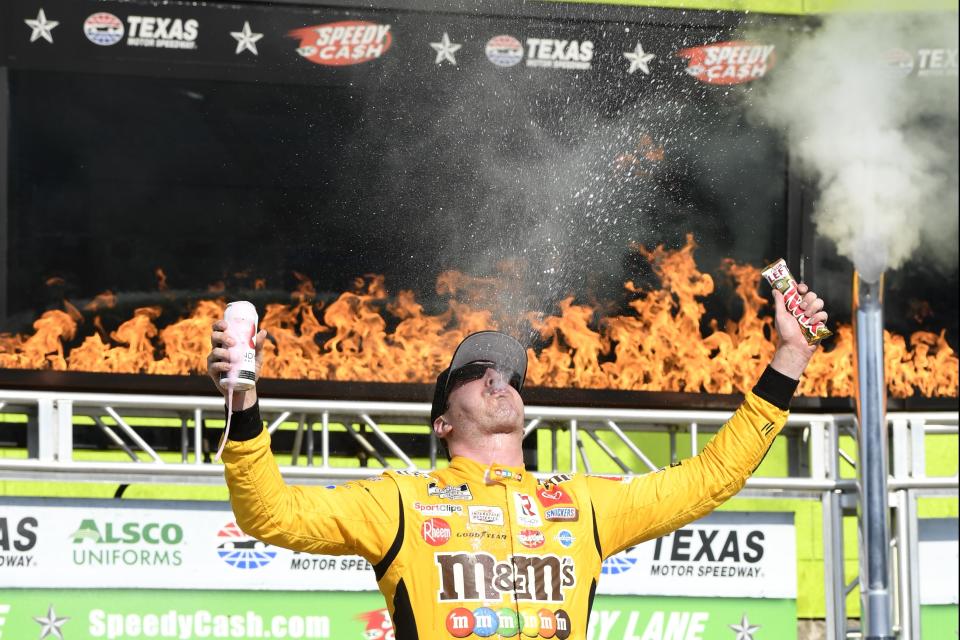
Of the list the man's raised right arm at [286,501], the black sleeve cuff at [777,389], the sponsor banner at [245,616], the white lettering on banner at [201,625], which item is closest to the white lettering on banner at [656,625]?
the sponsor banner at [245,616]

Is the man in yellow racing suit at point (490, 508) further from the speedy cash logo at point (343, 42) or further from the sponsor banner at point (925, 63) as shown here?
the speedy cash logo at point (343, 42)

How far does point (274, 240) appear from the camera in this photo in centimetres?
894

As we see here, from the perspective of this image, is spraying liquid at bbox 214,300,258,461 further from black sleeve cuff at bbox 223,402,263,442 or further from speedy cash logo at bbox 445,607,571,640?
speedy cash logo at bbox 445,607,571,640

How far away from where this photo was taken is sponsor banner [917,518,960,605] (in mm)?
7336

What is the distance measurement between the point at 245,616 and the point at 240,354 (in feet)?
13.1

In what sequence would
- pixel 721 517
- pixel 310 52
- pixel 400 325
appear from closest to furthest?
pixel 721 517
pixel 400 325
pixel 310 52

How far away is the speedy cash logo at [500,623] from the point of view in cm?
325

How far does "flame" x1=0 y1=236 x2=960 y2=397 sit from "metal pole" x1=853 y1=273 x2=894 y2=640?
1.32 metres

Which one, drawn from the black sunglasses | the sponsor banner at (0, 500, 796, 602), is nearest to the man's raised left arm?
the black sunglasses

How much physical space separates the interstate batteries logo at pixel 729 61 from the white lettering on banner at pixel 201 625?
15.2 feet

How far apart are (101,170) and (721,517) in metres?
4.60

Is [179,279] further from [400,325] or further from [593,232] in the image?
[593,232]

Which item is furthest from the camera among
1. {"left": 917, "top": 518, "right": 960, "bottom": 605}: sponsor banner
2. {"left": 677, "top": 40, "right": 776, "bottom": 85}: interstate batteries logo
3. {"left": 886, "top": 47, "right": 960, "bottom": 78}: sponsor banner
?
{"left": 677, "top": 40, "right": 776, "bottom": 85}: interstate batteries logo

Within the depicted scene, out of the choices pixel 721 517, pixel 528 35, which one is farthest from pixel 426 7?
pixel 721 517
